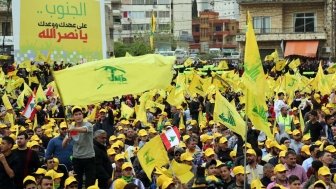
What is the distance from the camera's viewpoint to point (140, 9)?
92062 mm

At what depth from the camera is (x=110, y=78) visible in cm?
941

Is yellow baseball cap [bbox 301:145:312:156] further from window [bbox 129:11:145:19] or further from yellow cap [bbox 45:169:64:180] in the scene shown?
window [bbox 129:11:145:19]

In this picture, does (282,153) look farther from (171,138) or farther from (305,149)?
(171,138)

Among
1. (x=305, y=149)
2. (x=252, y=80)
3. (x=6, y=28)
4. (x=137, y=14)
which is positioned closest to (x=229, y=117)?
(x=305, y=149)

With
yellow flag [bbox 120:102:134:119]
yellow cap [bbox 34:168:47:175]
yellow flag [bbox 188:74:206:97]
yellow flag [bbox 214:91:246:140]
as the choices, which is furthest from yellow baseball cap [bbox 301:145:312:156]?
yellow flag [bbox 188:74:206:97]

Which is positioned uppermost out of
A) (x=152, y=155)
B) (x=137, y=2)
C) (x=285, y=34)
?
(x=137, y=2)

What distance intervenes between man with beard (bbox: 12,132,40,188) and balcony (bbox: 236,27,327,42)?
42523mm

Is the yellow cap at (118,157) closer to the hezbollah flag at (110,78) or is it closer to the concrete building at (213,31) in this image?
the hezbollah flag at (110,78)

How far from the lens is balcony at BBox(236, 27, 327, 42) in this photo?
50.3 meters

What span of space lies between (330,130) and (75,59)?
21.2 ft

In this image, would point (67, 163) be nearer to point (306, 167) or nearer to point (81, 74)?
point (81, 74)

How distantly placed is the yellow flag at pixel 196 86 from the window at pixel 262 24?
32.3 m

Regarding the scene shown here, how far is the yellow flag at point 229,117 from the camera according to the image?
413 inches

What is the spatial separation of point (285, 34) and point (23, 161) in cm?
4321
